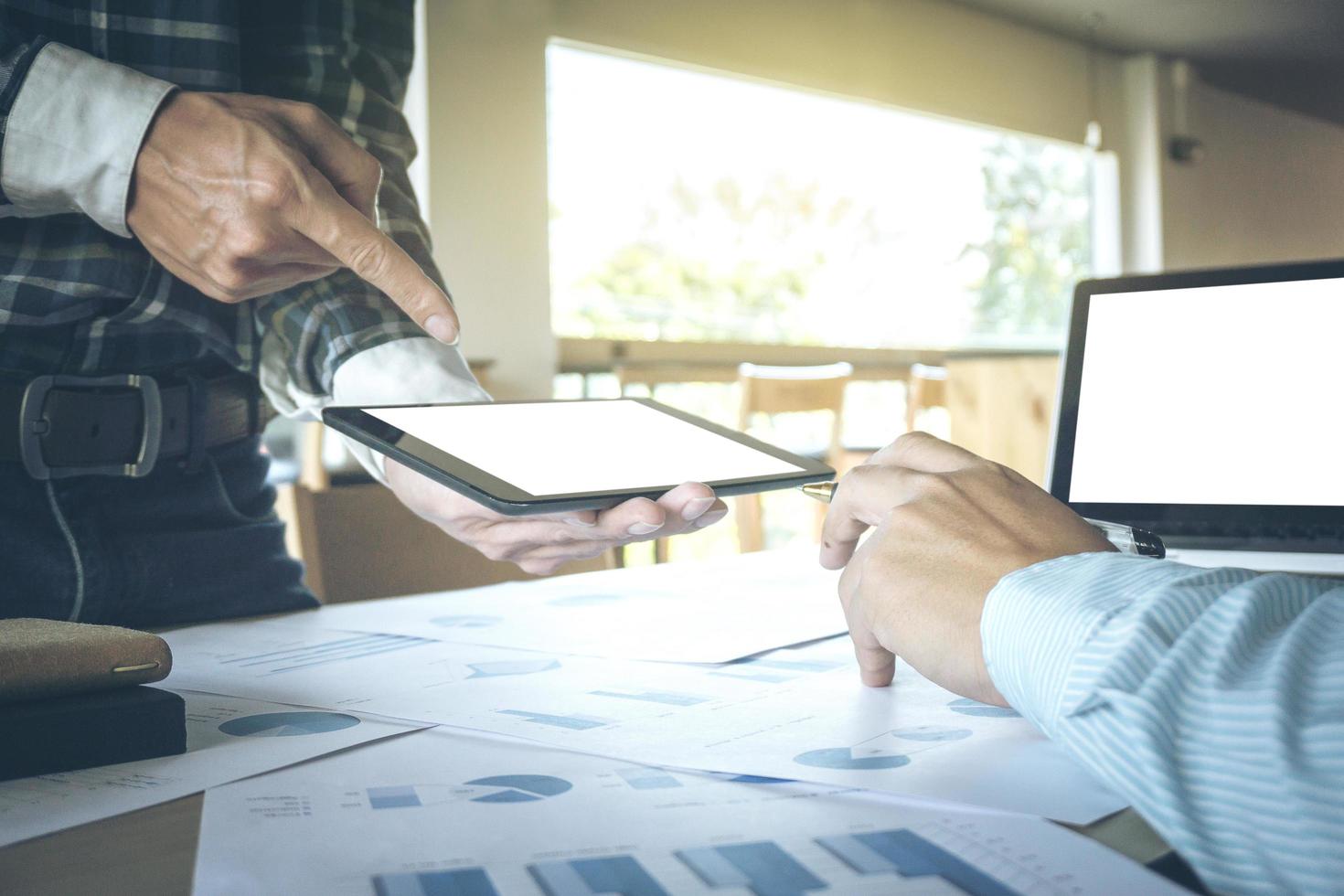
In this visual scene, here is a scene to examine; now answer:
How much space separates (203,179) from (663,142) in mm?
4243

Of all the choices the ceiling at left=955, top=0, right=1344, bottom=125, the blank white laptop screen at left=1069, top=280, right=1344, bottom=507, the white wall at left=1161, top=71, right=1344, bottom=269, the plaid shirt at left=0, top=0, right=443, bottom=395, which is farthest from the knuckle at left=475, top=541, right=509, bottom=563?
the white wall at left=1161, top=71, right=1344, bottom=269

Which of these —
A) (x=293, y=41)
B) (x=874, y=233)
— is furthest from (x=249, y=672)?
(x=874, y=233)

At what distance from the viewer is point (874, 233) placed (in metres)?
5.55

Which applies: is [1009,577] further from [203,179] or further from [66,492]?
[66,492]

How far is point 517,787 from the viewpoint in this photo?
428 millimetres

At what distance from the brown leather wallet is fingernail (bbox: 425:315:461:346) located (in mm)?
243

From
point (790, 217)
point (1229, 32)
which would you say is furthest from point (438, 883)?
point (1229, 32)

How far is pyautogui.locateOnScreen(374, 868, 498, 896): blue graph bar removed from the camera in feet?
1.08

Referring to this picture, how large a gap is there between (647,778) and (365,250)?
352mm

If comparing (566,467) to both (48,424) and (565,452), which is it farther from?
(48,424)

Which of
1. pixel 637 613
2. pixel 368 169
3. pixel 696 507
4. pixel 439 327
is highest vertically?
pixel 368 169

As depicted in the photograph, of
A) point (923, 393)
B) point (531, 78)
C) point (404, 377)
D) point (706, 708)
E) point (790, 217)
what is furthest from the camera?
point (790, 217)

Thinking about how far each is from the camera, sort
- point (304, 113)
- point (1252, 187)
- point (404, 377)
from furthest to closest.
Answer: point (1252, 187) → point (404, 377) → point (304, 113)

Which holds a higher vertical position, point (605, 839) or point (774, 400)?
point (774, 400)
